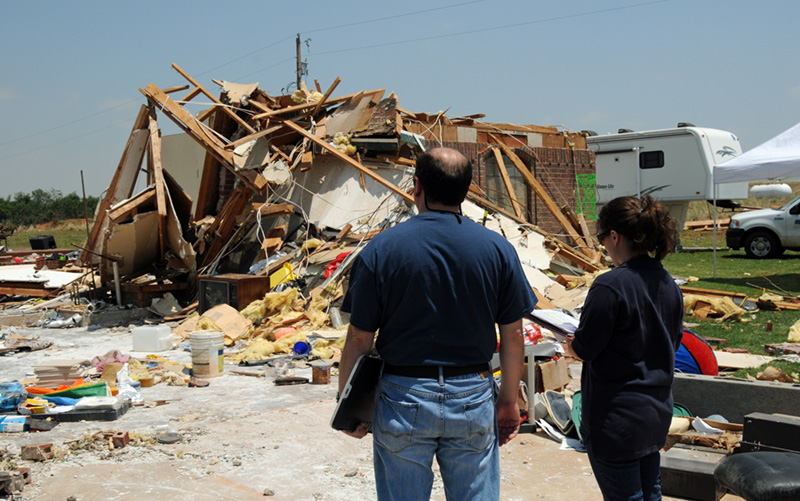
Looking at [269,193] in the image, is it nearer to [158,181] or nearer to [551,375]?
[158,181]

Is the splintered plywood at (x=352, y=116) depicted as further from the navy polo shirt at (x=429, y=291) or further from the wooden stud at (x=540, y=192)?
the navy polo shirt at (x=429, y=291)

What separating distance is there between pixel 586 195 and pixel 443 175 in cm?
1510

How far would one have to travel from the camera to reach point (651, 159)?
20.9 m

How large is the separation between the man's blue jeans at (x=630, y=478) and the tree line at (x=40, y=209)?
59715mm

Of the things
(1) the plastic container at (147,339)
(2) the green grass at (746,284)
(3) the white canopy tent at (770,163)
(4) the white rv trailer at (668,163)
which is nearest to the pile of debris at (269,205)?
(1) the plastic container at (147,339)

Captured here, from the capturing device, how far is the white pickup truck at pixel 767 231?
17.9m

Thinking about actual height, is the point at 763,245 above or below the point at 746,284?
above

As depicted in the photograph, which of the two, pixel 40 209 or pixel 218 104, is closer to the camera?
pixel 218 104

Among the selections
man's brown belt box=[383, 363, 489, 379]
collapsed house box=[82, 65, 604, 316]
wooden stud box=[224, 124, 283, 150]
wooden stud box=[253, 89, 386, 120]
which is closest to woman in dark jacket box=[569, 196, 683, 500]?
man's brown belt box=[383, 363, 489, 379]

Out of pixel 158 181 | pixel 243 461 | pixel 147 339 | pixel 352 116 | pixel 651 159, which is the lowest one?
pixel 243 461

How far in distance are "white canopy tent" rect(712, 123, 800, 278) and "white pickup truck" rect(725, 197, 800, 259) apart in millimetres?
5995

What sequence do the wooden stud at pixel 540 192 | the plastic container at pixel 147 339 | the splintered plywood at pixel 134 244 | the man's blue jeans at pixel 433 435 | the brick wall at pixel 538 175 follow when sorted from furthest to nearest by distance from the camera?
the wooden stud at pixel 540 192 < the brick wall at pixel 538 175 < the splintered plywood at pixel 134 244 < the plastic container at pixel 147 339 < the man's blue jeans at pixel 433 435

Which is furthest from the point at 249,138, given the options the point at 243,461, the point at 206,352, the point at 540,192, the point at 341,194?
the point at 243,461

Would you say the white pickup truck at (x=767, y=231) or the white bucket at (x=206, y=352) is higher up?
the white pickup truck at (x=767, y=231)
